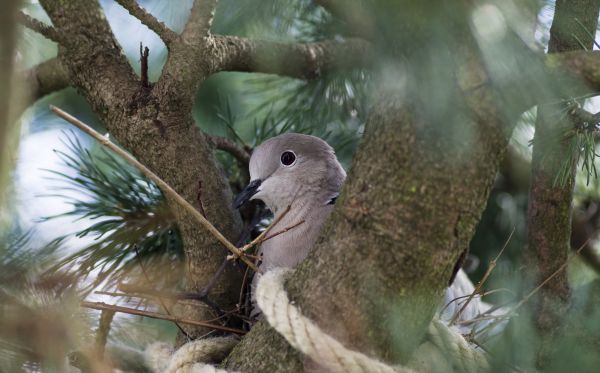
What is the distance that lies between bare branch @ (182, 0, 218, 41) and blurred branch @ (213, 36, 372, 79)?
0.05 metres

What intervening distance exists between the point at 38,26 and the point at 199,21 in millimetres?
231

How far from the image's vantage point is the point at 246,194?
1294 mm

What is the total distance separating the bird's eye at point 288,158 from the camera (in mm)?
1372

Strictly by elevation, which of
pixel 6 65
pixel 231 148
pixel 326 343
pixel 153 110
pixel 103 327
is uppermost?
pixel 6 65

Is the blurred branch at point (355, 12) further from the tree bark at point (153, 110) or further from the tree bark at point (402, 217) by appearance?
the tree bark at point (153, 110)

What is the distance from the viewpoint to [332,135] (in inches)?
62.2

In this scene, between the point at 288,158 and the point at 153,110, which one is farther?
the point at 288,158

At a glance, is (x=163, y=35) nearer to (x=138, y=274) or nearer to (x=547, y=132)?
(x=138, y=274)

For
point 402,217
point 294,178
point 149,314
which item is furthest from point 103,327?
point 402,217

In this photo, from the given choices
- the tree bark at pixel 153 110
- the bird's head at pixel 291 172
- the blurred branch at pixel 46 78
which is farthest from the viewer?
the blurred branch at pixel 46 78

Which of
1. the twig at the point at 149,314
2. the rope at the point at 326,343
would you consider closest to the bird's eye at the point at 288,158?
the twig at the point at 149,314

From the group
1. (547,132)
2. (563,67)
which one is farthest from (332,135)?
(563,67)

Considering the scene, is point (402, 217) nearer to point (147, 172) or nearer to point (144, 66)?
point (147, 172)

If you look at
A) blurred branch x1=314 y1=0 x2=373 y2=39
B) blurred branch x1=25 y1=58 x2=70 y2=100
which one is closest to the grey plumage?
blurred branch x1=314 y1=0 x2=373 y2=39
